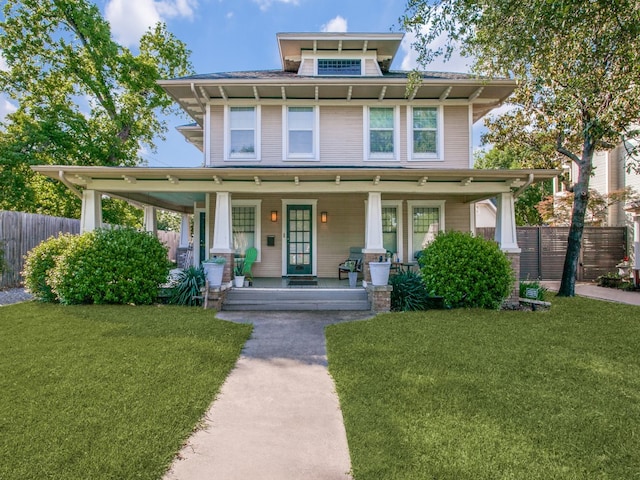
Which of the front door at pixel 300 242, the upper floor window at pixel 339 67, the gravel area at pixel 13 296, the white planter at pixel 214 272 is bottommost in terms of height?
the gravel area at pixel 13 296

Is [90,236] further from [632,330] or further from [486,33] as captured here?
[632,330]

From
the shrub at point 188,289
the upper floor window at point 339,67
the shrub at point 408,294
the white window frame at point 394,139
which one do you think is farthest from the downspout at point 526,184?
the shrub at point 188,289

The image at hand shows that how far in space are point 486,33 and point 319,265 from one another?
7.19 m

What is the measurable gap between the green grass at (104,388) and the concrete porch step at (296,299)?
1.75 metres

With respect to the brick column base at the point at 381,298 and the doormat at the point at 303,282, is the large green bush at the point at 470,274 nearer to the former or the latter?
the brick column base at the point at 381,298

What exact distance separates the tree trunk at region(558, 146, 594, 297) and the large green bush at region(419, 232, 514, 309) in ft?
11.4

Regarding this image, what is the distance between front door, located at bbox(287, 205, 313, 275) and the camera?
35.7 ft

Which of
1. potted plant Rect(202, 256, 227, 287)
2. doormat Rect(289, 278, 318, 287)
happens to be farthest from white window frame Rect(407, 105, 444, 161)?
potted plant Rect(202, 256, 227, 287)

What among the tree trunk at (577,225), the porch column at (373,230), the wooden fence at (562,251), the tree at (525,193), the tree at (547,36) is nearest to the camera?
the tree at (547,36)

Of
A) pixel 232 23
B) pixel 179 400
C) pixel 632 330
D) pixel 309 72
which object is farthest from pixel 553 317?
pixel 232 23

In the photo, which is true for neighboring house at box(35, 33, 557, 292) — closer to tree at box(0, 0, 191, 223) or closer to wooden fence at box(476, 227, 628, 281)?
wooden fence at box(476, 227, 628, 281)

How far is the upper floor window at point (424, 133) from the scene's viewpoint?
1034 cm

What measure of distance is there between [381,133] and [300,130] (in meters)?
2.33

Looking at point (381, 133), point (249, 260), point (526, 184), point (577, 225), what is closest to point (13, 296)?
point (249, 260)
